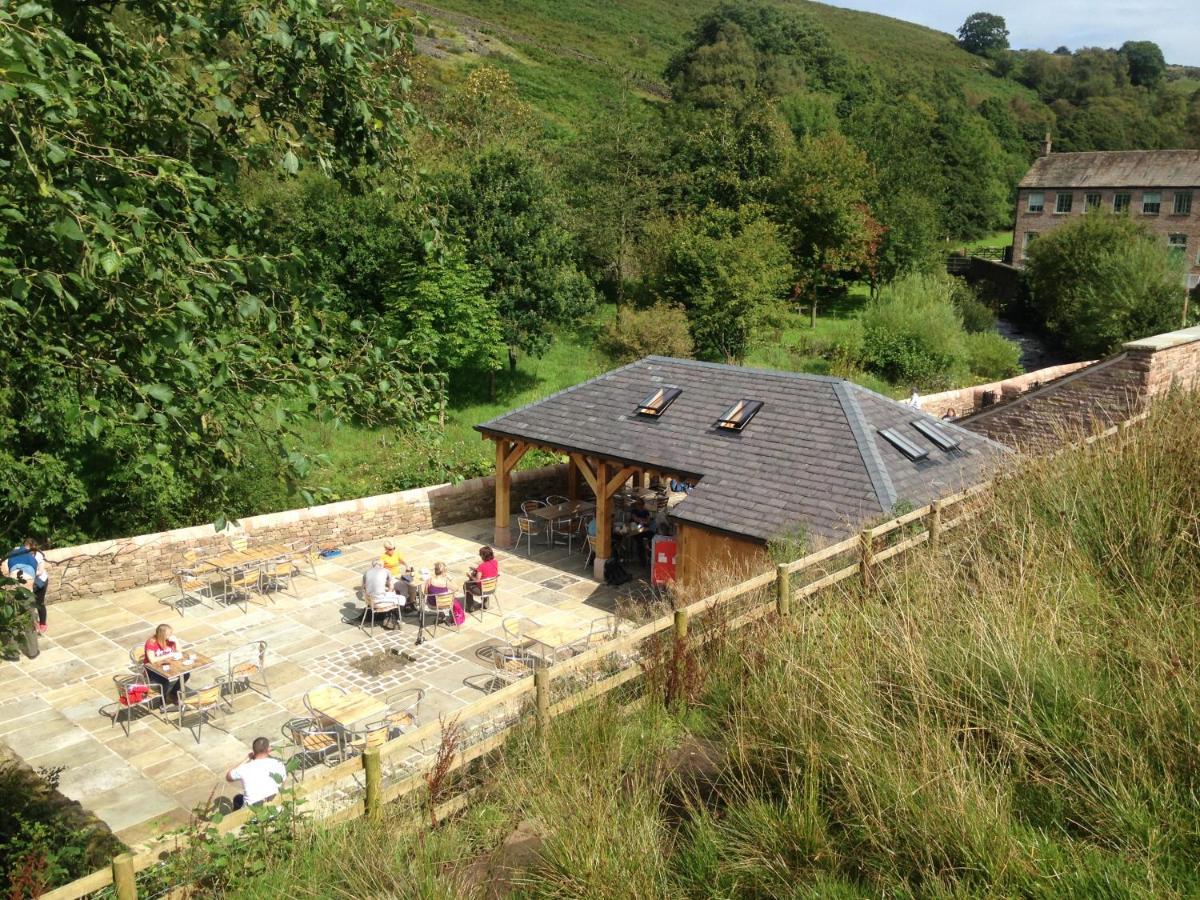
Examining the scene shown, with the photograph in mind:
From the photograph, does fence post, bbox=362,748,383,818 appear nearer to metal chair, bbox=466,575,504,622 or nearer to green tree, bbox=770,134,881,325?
metal chair, bbox=466,575,504,622

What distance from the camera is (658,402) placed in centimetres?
1565

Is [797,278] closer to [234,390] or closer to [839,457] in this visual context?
[839,457]

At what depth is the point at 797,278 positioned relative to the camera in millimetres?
39594

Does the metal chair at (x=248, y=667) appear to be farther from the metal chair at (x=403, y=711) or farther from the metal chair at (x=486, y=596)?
the metal chair at (x=486, y=596)

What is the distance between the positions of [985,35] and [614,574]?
154 m

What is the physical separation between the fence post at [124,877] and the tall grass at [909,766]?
0.49 meters

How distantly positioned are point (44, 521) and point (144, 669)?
202 inches

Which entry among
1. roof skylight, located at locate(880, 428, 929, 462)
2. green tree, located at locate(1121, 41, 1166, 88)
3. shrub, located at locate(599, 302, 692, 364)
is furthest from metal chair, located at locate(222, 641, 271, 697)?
green tree, located at locate(1121, 41, 1166, 88)

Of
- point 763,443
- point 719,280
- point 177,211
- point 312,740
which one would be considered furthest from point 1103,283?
point 177,211

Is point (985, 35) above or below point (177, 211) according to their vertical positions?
above

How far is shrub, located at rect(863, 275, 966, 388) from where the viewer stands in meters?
32.2

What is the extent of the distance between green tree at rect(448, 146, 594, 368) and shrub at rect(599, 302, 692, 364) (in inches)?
111

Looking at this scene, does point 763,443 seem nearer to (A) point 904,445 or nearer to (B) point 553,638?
(A) point 904,445

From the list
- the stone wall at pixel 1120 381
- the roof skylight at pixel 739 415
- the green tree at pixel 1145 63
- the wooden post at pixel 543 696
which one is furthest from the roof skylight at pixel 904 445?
the green tree at pixel 1145 63
